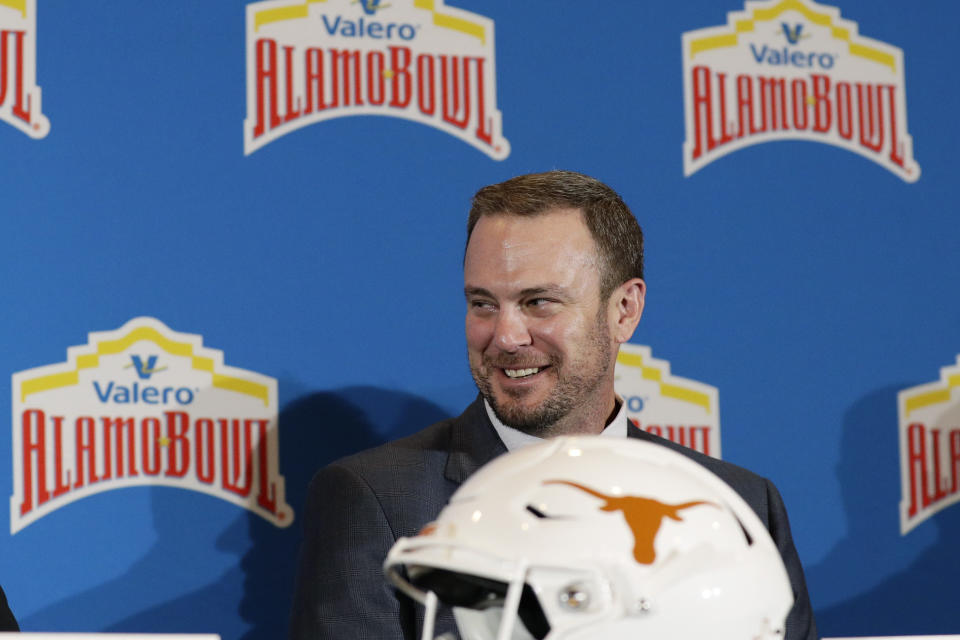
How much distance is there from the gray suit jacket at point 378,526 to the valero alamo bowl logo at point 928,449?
18.6 inches

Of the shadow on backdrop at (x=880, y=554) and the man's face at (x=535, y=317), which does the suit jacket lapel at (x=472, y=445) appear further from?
the shadow on backdrop at (x=880, y=554)

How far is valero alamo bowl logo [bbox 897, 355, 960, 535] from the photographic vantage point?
224 centimetres

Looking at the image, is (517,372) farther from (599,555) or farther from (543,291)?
(599,555)

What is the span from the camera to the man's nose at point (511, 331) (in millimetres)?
1716

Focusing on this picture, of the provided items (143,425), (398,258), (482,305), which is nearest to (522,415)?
(482,305)

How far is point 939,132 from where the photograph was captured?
2.34 m

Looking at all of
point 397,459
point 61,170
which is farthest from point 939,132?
point 61,170

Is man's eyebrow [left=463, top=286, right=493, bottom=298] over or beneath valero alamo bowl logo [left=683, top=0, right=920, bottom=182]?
beneath

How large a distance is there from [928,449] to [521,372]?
92 centimetres

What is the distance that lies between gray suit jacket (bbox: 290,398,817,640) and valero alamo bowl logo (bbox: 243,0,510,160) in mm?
548

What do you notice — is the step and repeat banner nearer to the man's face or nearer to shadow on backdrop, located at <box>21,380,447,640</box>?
shadow on backdrop, located at <box>21,380,447,640</box>

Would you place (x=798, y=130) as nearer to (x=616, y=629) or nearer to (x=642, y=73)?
(x=642, y=73)

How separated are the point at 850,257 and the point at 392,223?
85 cm

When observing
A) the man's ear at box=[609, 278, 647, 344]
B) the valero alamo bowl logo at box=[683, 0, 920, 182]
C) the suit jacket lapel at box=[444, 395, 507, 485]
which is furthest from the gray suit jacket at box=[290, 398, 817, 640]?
the valero alamo bowl logo at box=[683, 0, 920, 182]
